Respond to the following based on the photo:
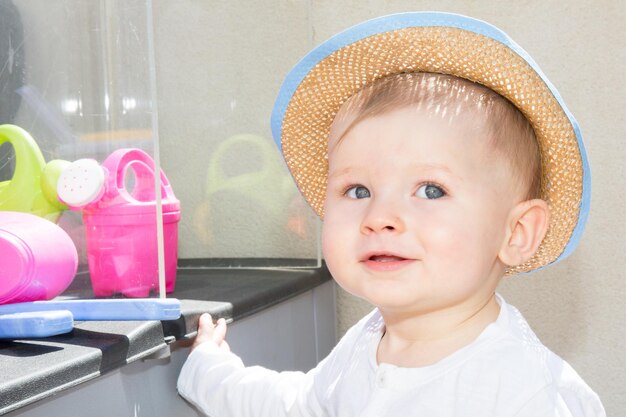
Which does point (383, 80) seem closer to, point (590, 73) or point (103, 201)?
point (103, 201)

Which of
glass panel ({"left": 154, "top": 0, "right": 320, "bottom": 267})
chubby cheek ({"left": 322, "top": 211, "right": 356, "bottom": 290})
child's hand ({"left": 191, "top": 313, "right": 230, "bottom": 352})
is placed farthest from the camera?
glass panel ({"left": 154, "top": 0, "right": 320, "bottom": 267})

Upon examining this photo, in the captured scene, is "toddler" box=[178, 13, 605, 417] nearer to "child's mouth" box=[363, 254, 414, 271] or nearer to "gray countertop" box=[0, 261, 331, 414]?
"child's mouth" box=[363, 254, 414, 271]

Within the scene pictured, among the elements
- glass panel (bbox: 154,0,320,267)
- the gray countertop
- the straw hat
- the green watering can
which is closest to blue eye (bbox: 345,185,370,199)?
the straw hat

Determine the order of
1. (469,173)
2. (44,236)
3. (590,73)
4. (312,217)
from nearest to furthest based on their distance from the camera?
(469,173)
(44,236)
(590,73)
(312,217)

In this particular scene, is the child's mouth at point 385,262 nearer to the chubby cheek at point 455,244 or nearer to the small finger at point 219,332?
the chubby cheek at point 455,244

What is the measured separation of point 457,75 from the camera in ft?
2.25

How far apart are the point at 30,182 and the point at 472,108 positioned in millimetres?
510

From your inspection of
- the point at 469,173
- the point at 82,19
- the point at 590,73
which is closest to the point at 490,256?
the point at 469,173

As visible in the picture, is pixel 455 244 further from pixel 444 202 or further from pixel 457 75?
pixel 457 75

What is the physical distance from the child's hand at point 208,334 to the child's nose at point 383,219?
262 mm

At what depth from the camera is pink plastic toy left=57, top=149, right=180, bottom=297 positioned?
0.83m

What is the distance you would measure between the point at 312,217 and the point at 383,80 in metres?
0.61

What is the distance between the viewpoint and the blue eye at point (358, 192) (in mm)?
694

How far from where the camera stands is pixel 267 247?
1278 millimetres
